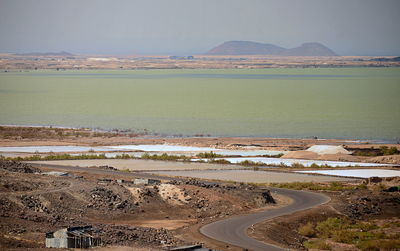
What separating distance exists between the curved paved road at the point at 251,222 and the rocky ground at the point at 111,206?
1336mm

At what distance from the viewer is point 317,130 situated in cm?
8325

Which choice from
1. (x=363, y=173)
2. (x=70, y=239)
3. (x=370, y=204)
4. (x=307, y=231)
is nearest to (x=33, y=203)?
(x=70, y=239)

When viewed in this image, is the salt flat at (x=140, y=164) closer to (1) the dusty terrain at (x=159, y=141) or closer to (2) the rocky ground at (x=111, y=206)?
(1) the dusty terrain at (x=159, y=141)

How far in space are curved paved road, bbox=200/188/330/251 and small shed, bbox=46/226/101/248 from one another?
5.61 m

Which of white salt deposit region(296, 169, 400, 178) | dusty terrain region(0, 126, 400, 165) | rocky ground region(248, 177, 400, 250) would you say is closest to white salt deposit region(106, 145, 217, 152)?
dusty terrain region(0, 126, 400, 165)

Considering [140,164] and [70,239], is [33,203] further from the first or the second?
[140,164]

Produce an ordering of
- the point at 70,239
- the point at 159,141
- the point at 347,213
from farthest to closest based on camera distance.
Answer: the point at 159,141 → the point at 347,213 → the point at 70,239

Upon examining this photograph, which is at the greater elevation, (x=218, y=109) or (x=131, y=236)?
(x=131, y=236)

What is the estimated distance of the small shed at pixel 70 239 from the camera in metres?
24.5

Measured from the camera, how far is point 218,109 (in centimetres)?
11156

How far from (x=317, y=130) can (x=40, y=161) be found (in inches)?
1504

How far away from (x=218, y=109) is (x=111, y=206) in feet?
256

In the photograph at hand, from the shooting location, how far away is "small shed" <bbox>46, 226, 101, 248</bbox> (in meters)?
24.5

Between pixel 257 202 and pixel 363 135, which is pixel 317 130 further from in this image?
pixel 257 202
